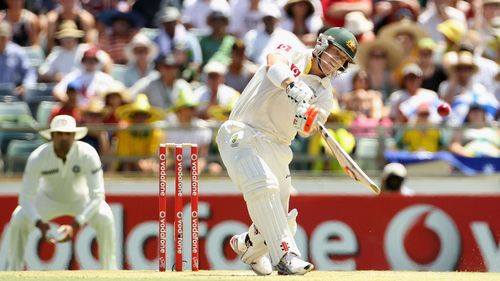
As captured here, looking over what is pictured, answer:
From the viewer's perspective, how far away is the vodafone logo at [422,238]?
12.8 m

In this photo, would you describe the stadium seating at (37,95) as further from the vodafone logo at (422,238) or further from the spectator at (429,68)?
the vodafone logo at (422,238)

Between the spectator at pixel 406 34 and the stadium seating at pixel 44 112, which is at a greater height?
the spectator at pixel 406 34

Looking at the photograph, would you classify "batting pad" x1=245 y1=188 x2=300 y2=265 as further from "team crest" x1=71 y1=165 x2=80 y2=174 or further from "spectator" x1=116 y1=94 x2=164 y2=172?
"spectator" x1=116 y1=94 x2=164 y2=172

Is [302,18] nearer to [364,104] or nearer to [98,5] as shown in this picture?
[364,104]

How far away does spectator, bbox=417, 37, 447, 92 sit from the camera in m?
14.4

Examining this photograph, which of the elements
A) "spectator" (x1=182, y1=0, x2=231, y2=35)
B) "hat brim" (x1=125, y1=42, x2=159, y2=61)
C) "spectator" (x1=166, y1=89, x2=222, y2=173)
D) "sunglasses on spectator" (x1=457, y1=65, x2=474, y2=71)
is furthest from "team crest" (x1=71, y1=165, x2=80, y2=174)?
"sunglasses on spectator" (x1=457, y1=65, x2=474, y2=71)

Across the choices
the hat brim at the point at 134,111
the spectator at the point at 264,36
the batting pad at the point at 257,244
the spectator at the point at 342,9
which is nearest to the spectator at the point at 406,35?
the spectator at the point at 342,9

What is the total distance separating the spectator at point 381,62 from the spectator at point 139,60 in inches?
94.7

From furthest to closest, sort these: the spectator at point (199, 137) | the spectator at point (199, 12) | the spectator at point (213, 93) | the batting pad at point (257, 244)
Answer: the spectator at point (199, 12), the spectator at point (213, 93), the spectator at point (199, 137), the batting pad at point (257, 244)

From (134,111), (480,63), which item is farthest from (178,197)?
(480,63)

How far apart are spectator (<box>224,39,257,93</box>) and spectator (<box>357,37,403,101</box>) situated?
125 centimetres

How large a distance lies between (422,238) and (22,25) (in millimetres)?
5767

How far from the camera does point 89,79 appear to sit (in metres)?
14.7

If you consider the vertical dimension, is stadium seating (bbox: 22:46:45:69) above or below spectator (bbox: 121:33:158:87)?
above
